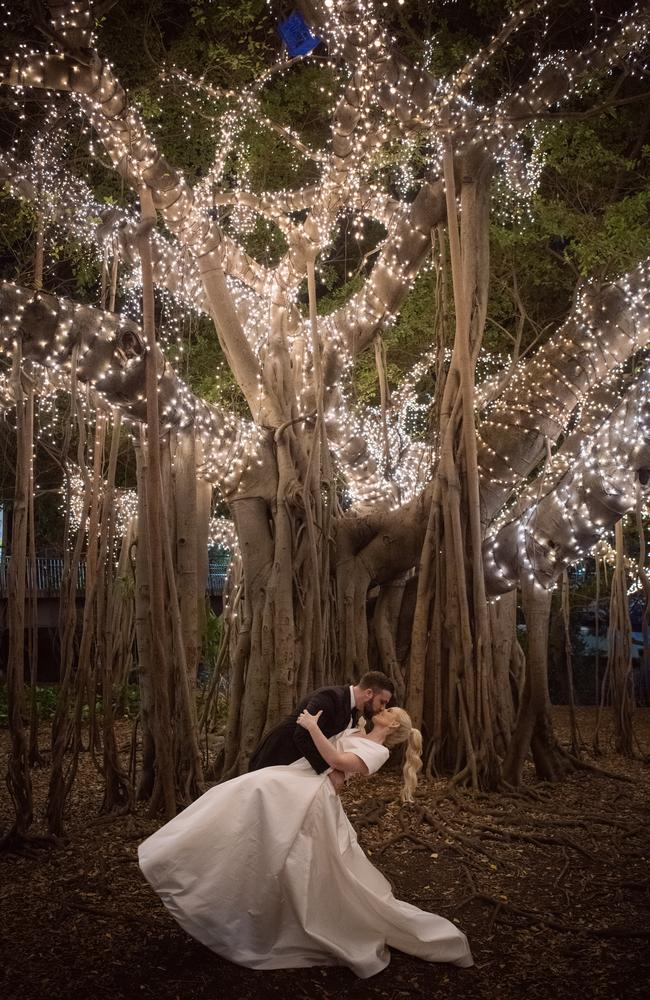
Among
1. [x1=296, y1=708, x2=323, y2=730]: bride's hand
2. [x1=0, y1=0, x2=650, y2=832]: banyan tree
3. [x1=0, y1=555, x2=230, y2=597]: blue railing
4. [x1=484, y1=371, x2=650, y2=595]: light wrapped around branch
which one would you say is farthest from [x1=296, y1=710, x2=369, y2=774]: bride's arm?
[x1=0, y1=555, x2=230, y2=597]: blue railing

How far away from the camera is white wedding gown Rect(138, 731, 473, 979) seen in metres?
2.48

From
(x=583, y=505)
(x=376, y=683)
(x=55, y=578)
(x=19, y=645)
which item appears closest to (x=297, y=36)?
(x=583, y=505)

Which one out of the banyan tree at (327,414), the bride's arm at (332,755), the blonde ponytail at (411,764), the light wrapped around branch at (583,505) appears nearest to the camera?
the bride's arm at (332,755)

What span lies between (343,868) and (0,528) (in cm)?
1359

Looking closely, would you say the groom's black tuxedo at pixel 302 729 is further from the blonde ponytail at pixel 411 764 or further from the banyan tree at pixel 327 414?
the banyan tree at pixel 327 414

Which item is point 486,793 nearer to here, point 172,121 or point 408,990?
point 408,990

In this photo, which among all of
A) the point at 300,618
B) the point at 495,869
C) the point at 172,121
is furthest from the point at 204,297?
the point at 495,869

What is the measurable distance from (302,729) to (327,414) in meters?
3.44

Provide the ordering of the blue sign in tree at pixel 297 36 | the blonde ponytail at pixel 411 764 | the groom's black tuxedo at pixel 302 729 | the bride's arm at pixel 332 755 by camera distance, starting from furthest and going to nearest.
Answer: the blue sign in tree at pixel 297 36, the blonde ponytail at pixel 411 764, the groom's black tuxedo at pixel 302 729, the bride's arm at pixel 332 755

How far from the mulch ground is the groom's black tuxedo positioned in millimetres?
586

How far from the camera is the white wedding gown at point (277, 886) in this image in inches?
97.7

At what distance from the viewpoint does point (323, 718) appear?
2.89 m

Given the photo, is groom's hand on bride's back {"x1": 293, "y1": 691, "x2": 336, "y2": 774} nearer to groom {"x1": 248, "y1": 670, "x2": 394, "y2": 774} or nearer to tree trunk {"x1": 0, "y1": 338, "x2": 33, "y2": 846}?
groom {"x1": 248, "y1": 670, "x2": 394, "y2": 774}

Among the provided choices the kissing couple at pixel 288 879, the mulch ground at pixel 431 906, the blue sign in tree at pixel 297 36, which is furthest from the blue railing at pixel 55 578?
the kissing couple at pixel 288 879
